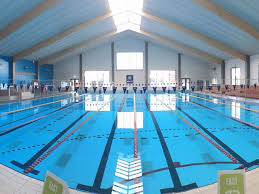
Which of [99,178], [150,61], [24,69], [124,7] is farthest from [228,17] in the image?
[24,69]

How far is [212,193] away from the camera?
2.00 m

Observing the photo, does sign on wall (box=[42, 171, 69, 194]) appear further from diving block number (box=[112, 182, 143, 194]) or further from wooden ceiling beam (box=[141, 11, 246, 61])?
wooden ceiling beam (box=[141, 11, 246, 61])

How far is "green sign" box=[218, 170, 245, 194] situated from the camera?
1294mm

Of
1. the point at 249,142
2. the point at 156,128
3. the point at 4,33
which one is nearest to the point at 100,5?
the point at 4,33

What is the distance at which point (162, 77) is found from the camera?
2681 cm

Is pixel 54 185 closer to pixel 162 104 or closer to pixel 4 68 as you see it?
pixel 162 104

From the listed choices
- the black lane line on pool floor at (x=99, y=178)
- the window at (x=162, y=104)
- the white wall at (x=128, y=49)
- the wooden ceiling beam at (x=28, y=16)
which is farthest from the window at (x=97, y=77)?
the black lane line on pool floor at (x=99, y=178)

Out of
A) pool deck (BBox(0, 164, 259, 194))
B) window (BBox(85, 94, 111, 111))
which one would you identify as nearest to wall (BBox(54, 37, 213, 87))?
window (BBox(85, 94, 111, 111))

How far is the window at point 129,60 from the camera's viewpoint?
26.6 m

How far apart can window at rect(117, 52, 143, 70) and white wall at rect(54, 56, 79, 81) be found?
18.8ft

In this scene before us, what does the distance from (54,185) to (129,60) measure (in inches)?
1021

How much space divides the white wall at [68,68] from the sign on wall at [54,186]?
26.8 m

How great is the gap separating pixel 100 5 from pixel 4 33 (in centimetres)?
633

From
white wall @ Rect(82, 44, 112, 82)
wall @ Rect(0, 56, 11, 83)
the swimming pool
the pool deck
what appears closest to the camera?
the pool deck
